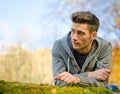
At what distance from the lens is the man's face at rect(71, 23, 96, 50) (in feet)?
13.7

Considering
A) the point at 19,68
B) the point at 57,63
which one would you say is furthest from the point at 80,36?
the point at 19,68

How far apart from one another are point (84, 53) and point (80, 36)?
31 cm

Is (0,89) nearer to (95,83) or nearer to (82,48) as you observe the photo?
(95,83)

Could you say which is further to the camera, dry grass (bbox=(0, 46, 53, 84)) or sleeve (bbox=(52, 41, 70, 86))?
dry grass (bbox=(0, 46, 53, 84))

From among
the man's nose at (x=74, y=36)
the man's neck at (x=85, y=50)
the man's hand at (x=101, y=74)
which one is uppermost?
the man's nose at (x=74, y=36)

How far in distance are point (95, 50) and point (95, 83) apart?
1.71 ft

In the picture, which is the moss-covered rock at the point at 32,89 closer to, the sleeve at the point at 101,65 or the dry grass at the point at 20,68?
the sleeve at the point at 101,65

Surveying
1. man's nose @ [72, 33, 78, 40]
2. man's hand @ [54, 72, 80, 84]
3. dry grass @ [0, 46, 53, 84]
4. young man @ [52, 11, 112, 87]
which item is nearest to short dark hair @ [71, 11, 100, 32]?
young man @ [52, 11, 112, 87]

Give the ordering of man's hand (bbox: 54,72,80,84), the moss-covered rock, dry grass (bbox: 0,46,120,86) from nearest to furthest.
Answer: the moss-covered rock → man's hand (bbox: 54,72,80,84) → dry grass (bbox: 0,46,120,86)

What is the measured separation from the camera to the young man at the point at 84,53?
13.6 ft

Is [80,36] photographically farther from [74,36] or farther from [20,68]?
[20,68]

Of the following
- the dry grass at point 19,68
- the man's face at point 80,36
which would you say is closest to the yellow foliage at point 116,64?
the dry grass at point 19,68

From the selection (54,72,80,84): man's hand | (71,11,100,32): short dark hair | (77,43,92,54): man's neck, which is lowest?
(54,72,80,84): man's hand

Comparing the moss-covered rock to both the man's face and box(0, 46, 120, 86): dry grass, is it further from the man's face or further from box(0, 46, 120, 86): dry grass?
box(0, 46, 120, 86): dry grass
